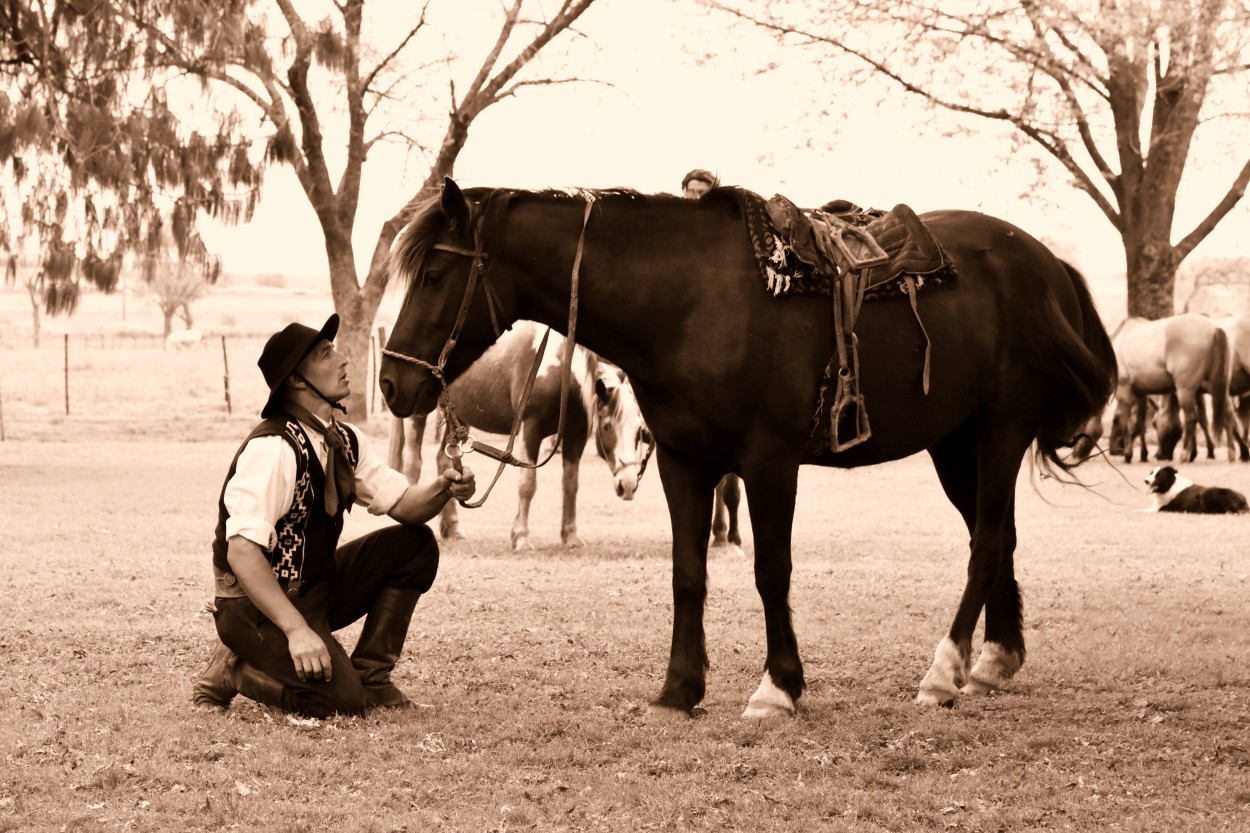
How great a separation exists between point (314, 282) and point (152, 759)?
Answer: 11420cm

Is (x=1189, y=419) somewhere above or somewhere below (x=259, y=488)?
below

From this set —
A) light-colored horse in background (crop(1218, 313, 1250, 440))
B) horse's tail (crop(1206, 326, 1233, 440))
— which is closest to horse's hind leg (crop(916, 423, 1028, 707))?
horse's tail (crop(1206, 326, 1233, 440))

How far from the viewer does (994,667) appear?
21.0 ft

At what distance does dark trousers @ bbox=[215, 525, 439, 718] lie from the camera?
5.44 meters

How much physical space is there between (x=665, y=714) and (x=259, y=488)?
5.94 ft

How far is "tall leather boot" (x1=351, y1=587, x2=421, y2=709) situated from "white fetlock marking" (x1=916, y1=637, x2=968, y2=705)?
217 cm

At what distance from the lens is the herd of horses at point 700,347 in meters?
5.41

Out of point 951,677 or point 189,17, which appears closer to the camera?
point 951,677

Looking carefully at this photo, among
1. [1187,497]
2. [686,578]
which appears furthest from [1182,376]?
[686,578]

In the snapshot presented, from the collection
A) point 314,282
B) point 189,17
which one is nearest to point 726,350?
point 189,17

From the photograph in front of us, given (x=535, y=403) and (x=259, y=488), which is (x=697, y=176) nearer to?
(x=535, y=403)

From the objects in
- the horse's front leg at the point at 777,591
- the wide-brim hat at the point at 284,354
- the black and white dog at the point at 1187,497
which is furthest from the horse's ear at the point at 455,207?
the black and white dog at the point at 1187,497

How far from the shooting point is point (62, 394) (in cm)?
3506

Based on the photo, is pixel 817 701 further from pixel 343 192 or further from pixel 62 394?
pixel 62 394
